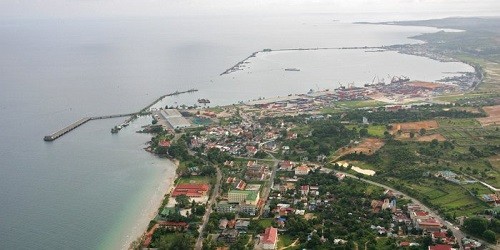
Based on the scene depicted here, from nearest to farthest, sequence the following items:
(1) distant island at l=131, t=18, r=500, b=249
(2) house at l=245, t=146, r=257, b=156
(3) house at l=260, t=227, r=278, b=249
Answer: (3) house at l=260, t=227, r=278, b=249
(1) distant island at l=131, t=18, r=500, b=249
(2) house at l=245, t=146, r=257, b=156

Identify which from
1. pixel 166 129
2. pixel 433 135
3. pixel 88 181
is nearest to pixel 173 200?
pixel 88 181

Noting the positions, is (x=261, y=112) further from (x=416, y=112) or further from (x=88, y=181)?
(x=88, y=181)

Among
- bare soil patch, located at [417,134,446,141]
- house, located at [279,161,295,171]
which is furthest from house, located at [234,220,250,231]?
bare soil patch, located at [417,134,446,141]

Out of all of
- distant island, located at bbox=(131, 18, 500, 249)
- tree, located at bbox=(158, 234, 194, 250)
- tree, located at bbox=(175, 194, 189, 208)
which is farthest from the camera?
tree, located at bbox=(175, 194, 189, 208)

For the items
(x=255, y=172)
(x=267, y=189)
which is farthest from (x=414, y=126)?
(x=267, y=189)

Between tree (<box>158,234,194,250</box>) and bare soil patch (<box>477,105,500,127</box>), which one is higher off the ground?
tree (<box>158,234,194,250</box>)

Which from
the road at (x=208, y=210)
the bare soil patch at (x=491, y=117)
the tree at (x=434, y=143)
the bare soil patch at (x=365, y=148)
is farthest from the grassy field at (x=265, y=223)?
the bare soil patch at (x=491, y=117)

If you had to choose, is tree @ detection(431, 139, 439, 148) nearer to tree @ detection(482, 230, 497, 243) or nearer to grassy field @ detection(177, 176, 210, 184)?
tree @ detection(482, 230, 497, 243)
